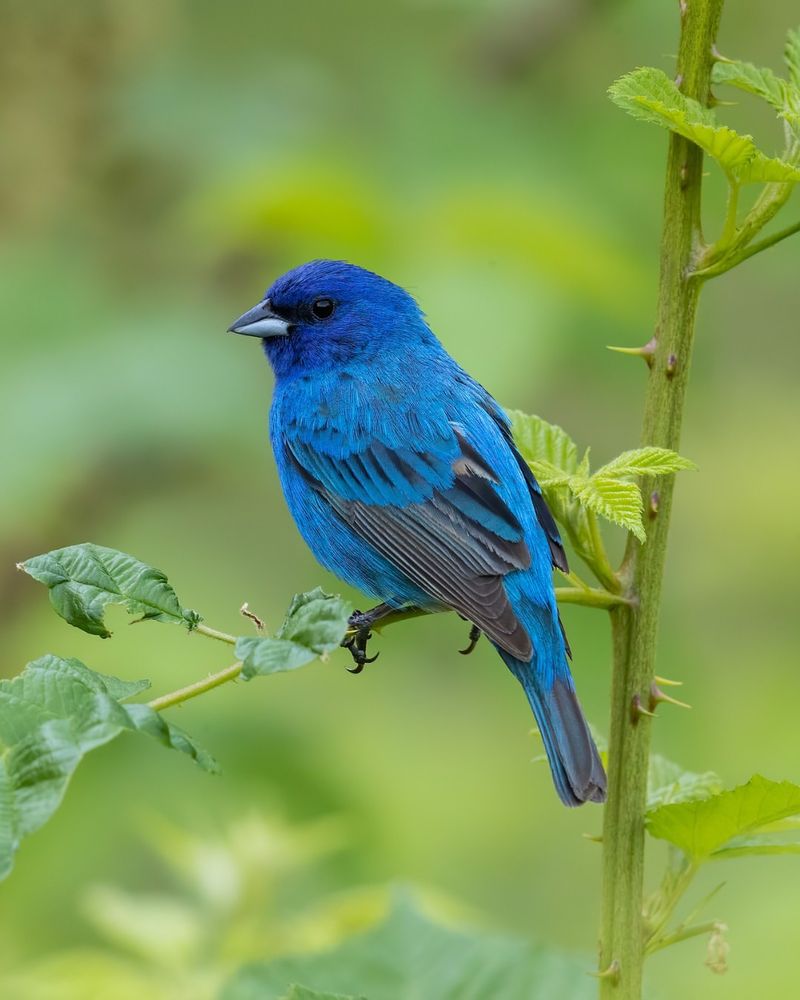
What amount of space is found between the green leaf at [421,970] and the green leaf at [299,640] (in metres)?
1.07

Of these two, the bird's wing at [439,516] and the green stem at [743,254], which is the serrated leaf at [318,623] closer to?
the green stem at [743,254]

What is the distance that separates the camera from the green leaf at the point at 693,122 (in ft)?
6.22

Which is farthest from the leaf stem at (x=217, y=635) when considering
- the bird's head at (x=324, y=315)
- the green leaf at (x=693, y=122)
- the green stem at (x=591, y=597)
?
the bird's head at (x=324, y=315)

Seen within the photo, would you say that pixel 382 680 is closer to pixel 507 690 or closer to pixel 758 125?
pixel 507 690

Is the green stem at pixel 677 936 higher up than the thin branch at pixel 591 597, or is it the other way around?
the thin branch at pixel 591 597

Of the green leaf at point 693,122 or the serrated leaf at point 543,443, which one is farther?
the serrated leaf at point 543,443

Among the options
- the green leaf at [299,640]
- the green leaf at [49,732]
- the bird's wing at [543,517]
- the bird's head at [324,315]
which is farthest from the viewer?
the bird's head at [324,315]

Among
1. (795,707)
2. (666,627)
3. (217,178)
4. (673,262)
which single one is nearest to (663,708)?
(666,627)

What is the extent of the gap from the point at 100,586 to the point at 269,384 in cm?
290

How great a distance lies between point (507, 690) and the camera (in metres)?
4.65

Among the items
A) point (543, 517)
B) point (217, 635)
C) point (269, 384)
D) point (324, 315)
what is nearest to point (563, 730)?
point (543, 517)

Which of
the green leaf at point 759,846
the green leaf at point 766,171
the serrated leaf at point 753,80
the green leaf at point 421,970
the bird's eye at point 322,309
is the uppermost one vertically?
the serrated leaf at point 753,80

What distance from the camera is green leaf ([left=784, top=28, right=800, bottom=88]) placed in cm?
212

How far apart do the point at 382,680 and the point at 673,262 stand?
3.25m
